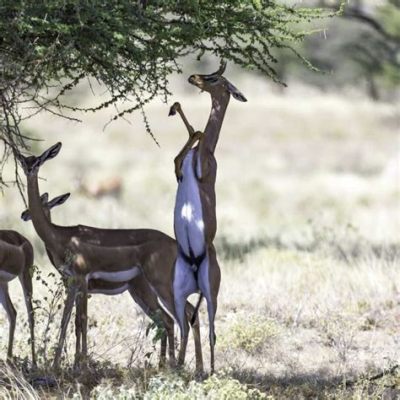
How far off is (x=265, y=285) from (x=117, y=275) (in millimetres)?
4516

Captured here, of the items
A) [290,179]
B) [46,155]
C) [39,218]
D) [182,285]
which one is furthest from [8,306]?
[290,179]

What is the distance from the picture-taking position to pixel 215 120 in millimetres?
8328

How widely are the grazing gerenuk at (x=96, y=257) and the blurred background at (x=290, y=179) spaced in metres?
1.23

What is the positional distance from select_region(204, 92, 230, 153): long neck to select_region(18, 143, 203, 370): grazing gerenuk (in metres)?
0.90

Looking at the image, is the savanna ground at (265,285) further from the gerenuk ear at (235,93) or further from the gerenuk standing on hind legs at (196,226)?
the gerenuk ear at (235,93)

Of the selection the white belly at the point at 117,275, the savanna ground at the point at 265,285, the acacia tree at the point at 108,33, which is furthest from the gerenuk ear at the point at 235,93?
the savanna ground at the point at 265,285

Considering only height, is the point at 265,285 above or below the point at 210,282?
below

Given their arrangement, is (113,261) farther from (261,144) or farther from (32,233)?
(261,144)

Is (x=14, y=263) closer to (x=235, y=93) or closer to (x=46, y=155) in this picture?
(x=46, y=155)

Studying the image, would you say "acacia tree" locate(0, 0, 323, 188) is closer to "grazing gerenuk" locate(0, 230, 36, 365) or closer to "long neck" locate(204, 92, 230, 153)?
"long neck" locate(204, 92, 230, 153)

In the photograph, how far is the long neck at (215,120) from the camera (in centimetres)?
823

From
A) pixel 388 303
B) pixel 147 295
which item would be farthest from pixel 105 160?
pixel 147 295

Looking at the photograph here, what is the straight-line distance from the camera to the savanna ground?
8.31 metres

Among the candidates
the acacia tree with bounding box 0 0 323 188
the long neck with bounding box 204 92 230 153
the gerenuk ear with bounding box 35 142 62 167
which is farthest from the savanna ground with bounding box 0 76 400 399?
the acacia tree with bounding box 0 0 323 188
